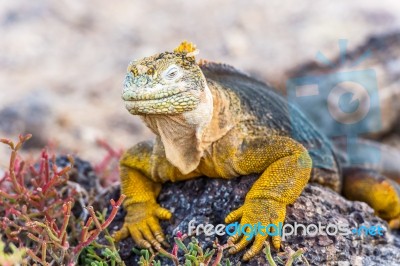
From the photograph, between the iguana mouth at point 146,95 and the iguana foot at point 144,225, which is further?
the iguana foot at point 144,225

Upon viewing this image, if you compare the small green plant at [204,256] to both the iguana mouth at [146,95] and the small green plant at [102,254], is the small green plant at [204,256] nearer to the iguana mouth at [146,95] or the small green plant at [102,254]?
the small green plant at [102,254]

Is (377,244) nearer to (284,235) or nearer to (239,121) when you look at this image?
(284,235)

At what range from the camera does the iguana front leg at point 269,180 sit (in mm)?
4242

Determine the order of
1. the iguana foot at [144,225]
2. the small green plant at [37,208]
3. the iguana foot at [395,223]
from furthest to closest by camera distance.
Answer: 1. the iguana foot at [395,223]
2. the iguana foot at [144,225]
3. the small green plant at [37,208]

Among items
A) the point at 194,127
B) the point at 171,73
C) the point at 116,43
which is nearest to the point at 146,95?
the point at 171,73

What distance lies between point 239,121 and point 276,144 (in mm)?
355

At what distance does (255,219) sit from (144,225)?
3.11 ft

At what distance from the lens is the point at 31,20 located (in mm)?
15969

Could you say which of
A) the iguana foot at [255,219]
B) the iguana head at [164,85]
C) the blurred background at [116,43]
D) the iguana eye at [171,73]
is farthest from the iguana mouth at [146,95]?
the blurred background at [116,43]

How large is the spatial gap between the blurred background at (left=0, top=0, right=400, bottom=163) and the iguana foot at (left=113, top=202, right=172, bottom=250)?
18.2ft

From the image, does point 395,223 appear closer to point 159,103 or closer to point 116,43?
point 159,103

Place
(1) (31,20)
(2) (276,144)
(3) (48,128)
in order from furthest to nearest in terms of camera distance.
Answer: (1) (31,20) → (3) (48,128) → (2) (276,144)

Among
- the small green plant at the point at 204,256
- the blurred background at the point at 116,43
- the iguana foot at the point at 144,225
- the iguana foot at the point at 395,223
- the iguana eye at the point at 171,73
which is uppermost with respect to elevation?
the blurred background at the point at 116,43

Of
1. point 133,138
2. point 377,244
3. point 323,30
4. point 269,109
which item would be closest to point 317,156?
point 269,109
